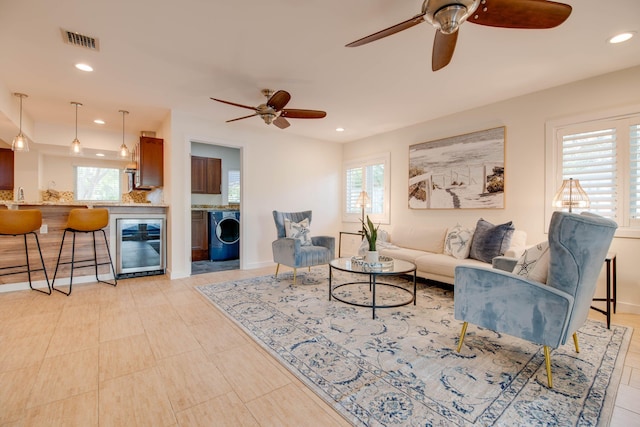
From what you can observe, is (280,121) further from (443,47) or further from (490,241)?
(490,241)

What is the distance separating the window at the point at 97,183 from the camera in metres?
6.11

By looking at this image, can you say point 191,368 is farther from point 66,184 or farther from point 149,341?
point 66,184

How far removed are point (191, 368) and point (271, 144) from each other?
398 centimetres

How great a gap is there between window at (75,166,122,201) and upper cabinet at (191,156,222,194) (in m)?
2.02

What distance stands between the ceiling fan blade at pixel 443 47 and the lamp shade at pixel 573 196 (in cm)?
199

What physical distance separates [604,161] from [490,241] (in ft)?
4.48

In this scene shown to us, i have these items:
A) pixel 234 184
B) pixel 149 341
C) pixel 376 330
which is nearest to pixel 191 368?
pixel 149 341

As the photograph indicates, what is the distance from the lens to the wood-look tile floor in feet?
4.68

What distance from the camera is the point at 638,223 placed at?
279 cm

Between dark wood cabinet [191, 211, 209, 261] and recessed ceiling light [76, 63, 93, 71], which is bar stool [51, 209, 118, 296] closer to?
recessed ceiling light [76, 63, 93, 71]

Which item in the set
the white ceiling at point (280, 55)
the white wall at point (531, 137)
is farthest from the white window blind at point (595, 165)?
the white ceiling at point (280, 55)

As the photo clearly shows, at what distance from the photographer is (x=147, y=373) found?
1.79 metres

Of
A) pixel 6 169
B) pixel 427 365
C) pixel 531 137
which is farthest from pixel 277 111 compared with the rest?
pixel 6 169

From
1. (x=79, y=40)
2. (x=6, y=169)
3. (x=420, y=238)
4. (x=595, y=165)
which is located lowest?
→ (x=420, y=238)
